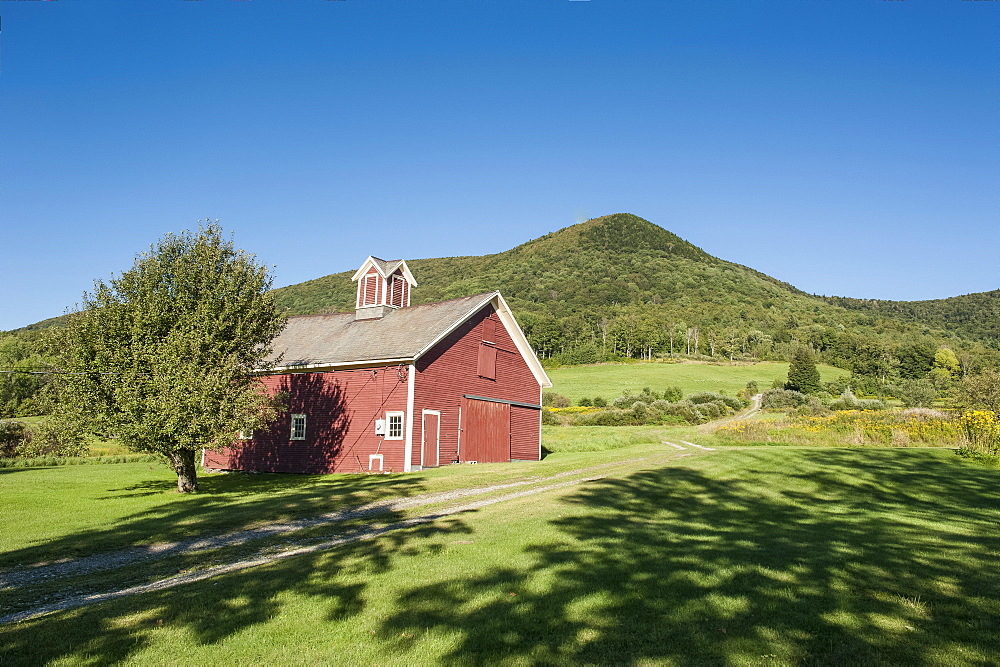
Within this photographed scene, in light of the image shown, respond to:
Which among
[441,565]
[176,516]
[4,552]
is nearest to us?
[441,565]

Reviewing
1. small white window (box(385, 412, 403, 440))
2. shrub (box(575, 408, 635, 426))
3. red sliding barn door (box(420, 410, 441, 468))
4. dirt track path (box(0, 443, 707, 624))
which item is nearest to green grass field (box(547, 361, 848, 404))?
shrub (box(575, 408, 635, 426))

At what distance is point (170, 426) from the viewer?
58.2ft

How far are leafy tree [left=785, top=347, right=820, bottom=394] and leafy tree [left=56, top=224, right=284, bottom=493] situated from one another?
2328 inches

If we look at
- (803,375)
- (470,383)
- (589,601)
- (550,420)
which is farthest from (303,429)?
(803,375)

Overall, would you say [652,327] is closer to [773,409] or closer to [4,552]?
[773,409]

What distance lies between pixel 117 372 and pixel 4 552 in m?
8.31

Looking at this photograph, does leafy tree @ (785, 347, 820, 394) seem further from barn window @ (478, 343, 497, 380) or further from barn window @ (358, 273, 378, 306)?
barn window @ (358, 273, 378, 306)

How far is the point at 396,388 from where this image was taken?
24.5 m

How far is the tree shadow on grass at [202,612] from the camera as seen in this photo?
233 inches

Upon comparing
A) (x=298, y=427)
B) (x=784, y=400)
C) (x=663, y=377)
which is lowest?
→ (x=298, y=427)

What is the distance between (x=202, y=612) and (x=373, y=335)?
2142 cm

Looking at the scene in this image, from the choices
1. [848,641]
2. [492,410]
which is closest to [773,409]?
[492,410]

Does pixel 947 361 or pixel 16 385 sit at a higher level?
pixel 947 361

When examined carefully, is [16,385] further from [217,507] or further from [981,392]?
[981,392]
